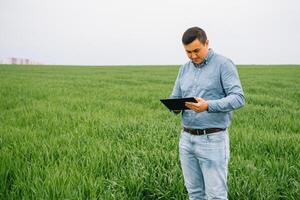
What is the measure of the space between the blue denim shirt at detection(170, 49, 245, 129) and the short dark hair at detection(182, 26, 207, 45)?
0.17 m

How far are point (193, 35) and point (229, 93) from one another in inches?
21.8

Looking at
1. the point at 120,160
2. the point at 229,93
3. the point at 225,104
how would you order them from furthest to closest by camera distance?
the point at 120,160 → the point at 229,93 → the point at 225,104

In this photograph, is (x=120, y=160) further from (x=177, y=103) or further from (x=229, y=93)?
(x=229, y=93)

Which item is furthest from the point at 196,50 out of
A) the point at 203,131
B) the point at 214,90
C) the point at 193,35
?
the point at 203,131

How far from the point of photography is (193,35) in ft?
8.59

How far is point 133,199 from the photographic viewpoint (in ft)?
11.1

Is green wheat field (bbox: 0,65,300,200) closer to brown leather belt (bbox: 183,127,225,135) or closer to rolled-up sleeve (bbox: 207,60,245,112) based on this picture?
brown leather belt (bbox: 183,127,225,135)

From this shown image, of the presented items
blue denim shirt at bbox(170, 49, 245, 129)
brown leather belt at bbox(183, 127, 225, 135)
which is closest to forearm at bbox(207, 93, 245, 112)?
blue denim shirt at bbox(170, 49, 245, 129)

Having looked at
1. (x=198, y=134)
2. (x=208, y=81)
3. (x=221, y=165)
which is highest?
(x=208, y=81)

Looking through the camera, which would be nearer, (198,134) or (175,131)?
(198,134)

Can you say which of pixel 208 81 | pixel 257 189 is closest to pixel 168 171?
pixel 257 189

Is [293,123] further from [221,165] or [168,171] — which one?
[221,165]

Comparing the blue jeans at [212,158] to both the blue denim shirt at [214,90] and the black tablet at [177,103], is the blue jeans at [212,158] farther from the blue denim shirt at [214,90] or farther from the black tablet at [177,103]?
the black tablet at [177,103]

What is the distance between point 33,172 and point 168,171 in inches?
62.4
